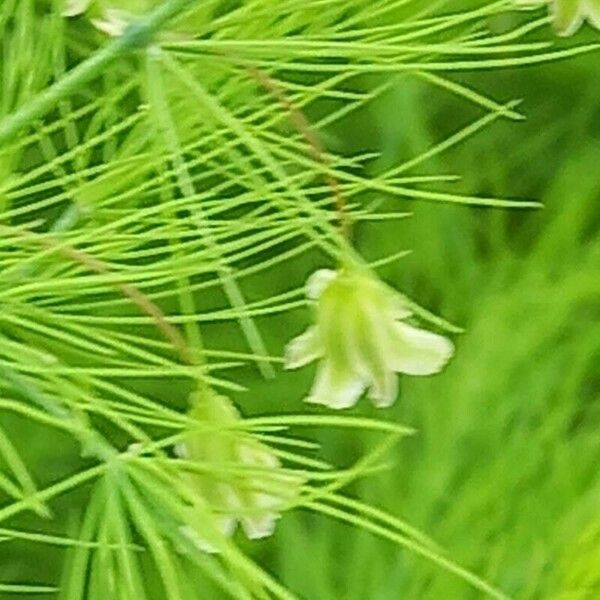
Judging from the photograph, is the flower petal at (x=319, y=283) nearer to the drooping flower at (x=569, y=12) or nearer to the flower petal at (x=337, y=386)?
the flower petal at (x=337, y=386)

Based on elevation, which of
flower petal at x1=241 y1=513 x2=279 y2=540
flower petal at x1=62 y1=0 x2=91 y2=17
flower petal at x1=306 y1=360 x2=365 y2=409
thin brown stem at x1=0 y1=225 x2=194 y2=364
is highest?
flower petal at x1=62 y1=0 x2=91 y2=17

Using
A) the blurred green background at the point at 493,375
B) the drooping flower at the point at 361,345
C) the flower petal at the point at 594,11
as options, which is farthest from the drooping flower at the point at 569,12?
the blurred green background at the point at 493,375

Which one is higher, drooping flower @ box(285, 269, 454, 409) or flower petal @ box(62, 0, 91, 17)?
flower petal @ box(62, 0, 91, 17)

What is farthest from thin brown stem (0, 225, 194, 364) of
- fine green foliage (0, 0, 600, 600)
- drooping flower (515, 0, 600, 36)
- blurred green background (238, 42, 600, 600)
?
blurred green background (238, 42, 600, 600)

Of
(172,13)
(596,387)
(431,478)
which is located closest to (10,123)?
(172,13)

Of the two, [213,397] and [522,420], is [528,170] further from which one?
[213,397]

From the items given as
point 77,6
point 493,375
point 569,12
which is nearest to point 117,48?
point 77,6

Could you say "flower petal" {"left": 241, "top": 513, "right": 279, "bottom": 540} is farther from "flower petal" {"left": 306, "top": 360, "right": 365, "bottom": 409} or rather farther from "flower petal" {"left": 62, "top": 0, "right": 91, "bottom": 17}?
"flower petal" {"left": 62, "top": 0, "right": 91, "bottom": 17}
